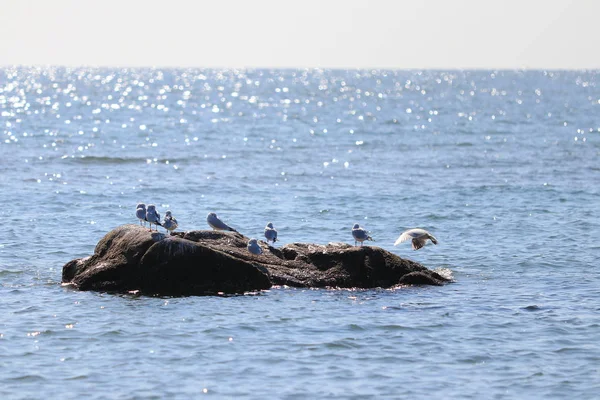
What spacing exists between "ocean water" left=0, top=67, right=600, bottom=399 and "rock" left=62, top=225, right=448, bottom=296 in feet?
1.13

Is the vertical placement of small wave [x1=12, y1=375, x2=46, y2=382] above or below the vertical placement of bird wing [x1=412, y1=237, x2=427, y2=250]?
below

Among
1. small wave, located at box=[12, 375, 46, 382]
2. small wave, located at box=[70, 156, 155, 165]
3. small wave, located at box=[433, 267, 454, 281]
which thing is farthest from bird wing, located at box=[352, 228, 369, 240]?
small wave, located at box=[70, 156, 155, 165]

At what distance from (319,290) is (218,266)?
1833 millimetres

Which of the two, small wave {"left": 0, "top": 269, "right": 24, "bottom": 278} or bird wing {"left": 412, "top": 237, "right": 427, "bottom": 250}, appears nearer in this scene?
small wave {"left": 0, "top": 269, "right": 24, "bottom": 278}

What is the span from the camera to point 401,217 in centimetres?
2805

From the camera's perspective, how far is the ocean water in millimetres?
13242

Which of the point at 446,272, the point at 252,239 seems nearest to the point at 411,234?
the point at 446,272

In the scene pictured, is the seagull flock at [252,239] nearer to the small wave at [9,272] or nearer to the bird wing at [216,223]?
the bird wing at [216,223]

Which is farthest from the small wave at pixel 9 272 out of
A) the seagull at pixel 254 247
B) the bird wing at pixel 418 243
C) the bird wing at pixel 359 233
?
the bird wing at pixel 418 243

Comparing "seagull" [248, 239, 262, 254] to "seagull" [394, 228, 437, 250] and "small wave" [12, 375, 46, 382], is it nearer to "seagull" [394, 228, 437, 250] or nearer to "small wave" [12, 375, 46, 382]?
"seagull" [394, 228, 437, 250]

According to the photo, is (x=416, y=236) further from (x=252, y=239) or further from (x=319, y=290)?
(x=252, y=239)

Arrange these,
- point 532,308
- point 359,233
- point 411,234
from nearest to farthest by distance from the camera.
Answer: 1. point 532,308
2. point 359,233
3. point 411,234

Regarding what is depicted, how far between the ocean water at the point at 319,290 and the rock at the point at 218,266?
0.35 m

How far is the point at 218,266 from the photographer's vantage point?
17125 mm
